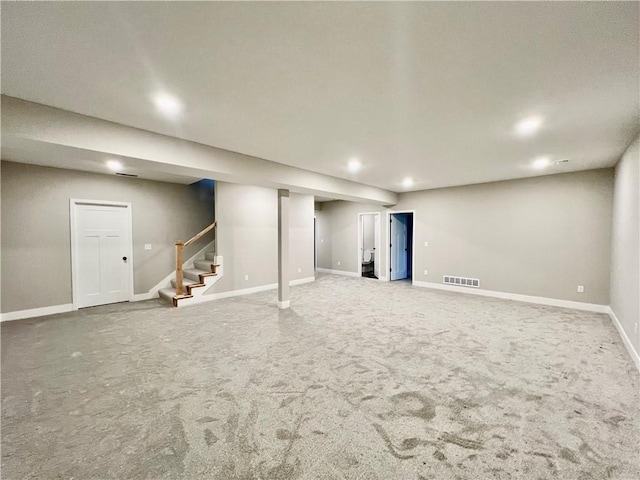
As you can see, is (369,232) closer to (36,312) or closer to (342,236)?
(342,236)

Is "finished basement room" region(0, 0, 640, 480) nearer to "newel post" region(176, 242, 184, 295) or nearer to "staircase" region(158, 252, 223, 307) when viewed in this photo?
"staircase" region(158, 252, 223, 307)

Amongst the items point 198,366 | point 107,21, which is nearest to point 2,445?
point 198,366

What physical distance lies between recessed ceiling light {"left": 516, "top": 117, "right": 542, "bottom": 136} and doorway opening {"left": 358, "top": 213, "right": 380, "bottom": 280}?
5.35m

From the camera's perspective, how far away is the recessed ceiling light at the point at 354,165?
4.50 m

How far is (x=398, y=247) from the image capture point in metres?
8.61

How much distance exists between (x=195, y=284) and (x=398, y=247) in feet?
19.5

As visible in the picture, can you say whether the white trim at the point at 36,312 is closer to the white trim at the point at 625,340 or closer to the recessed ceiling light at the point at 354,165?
the recessed ceiling light at the point at 354,165

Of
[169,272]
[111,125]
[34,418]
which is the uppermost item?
[111,125]

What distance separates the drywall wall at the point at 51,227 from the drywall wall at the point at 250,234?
1.44 m

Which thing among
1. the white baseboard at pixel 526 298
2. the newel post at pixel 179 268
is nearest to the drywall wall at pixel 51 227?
the newel post at pixel 179 268

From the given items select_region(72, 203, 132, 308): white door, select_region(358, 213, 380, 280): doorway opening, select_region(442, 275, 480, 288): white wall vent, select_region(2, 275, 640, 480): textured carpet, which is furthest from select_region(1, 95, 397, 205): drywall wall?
select_region(442, 275, 480, 288): white wall vent

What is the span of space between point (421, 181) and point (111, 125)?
18.4ft

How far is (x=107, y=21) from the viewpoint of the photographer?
1.56 m

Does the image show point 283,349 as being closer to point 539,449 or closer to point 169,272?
point 539,449
